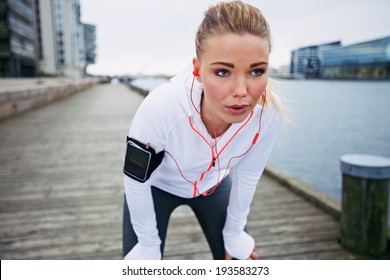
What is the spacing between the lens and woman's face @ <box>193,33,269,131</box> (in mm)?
1180

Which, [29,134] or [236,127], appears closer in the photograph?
[236,127]

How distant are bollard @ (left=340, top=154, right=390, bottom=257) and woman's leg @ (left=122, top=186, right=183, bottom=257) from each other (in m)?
1.50

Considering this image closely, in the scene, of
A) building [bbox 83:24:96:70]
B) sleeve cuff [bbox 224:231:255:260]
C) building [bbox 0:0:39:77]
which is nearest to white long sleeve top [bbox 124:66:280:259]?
sleeve cuff [bbox 224:231:255:260]

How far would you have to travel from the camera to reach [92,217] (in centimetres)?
330

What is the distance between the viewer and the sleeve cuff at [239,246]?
5.93ft

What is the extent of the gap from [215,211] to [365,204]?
142 cm

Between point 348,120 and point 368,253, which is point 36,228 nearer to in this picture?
point 368,253

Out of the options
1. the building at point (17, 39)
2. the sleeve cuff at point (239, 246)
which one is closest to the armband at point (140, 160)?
the sleeve cuff at point (239, 246)

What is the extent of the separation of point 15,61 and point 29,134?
3765 centimetres

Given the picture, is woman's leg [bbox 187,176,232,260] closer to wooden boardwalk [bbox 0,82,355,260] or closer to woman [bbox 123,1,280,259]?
woman [bbox 123,1,280,259]

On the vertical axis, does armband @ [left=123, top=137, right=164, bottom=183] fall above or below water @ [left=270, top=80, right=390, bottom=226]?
above

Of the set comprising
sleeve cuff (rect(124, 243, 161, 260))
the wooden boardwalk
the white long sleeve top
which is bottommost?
the wooden boardwalk
